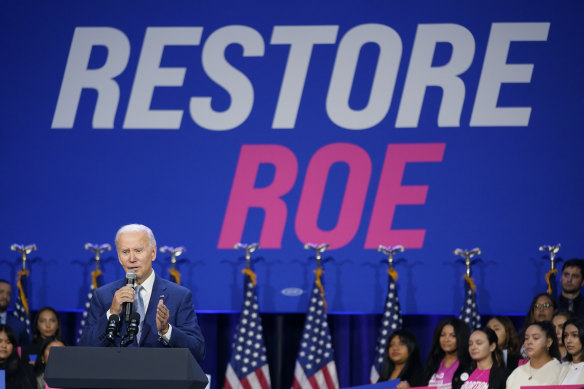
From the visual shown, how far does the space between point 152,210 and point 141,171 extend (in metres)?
0.37

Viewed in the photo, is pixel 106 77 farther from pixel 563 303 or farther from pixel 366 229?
pixel 563 303

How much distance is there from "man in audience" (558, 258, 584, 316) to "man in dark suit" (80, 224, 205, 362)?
4.43 metres

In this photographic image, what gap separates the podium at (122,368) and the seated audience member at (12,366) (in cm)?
357

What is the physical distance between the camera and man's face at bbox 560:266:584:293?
748cm

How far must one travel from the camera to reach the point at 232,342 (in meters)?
8.64

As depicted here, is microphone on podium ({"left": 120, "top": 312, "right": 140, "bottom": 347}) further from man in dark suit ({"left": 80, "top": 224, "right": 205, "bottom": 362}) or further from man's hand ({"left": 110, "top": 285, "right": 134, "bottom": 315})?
man in dark suit ({"left": 80, "top": 224, "right": 205, "bottom": 362})

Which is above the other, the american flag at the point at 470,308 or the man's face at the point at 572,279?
the man's face at the point at 572,279

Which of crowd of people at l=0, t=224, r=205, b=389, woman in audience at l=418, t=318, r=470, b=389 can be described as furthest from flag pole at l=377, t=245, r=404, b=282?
crowd of people at l=0, t=224, r=205, b=389

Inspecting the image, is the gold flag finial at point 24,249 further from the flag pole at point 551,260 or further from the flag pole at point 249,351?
the flag pole at point 551,260

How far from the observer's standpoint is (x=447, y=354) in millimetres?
6555

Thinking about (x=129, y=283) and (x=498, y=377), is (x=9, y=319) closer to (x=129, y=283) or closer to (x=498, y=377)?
(x=498, y=377)

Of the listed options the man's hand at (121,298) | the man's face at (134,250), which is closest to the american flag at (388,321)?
the man's face at (134,250)

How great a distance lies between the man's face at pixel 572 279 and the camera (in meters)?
7.48

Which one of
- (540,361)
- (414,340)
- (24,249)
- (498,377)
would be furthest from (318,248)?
(540,361)
